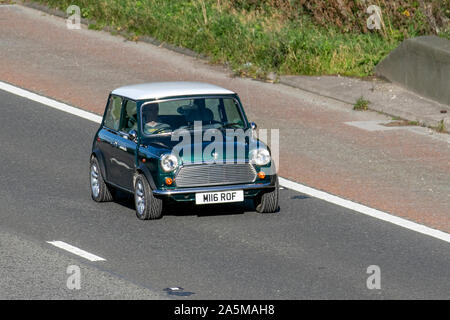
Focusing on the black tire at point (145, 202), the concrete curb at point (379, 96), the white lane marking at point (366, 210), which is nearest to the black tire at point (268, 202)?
the white lane marking at point (366, 210)

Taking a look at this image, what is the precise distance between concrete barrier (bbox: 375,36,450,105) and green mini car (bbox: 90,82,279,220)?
7400 millimetres

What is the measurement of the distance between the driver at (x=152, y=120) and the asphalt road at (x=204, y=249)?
1.11 m

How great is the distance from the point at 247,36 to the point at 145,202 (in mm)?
11049

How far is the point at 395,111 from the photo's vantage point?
70.2ft

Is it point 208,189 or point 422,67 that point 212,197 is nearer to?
point 208,189

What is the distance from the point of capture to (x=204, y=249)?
13.3m

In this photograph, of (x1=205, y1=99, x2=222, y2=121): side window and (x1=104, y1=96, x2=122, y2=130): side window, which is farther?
(x1=104, y1=96, x2=122, y2=130): side window

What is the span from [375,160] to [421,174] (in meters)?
1.08

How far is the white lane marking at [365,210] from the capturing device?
14.2m

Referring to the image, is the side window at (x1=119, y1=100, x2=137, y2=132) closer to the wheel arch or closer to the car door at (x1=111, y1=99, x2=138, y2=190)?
the car door at (x1=111, y1=99, x2=138, y2=190)

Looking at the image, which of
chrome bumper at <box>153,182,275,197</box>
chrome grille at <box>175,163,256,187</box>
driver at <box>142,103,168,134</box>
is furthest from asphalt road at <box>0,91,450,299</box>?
driver at <box>142,103,168,134</box>

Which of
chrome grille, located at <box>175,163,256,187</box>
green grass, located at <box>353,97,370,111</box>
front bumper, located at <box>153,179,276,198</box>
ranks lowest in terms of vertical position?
green grass, located at <box>353,97,370,111</box>

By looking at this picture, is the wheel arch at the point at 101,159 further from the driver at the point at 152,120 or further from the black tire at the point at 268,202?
the black tire at the point at 268,202

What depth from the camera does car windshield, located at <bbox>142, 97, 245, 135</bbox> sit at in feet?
49.3
